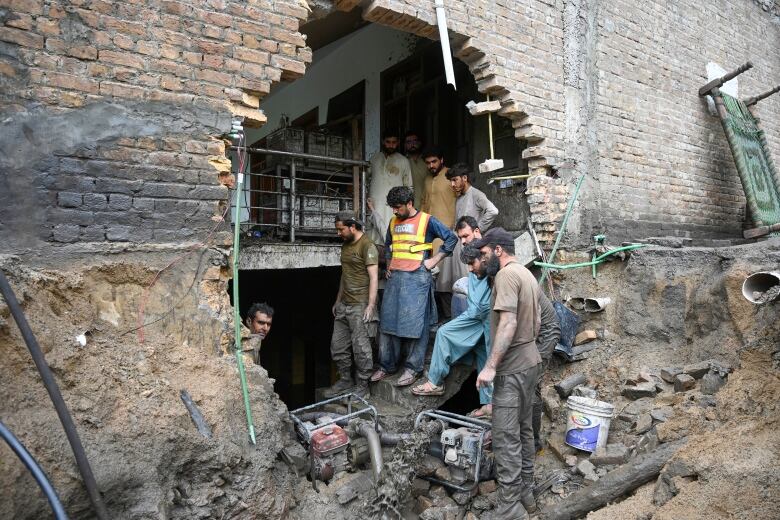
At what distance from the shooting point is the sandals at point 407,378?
4886 millimetres

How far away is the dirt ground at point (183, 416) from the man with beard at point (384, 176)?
122 inches

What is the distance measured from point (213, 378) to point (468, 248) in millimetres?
2084

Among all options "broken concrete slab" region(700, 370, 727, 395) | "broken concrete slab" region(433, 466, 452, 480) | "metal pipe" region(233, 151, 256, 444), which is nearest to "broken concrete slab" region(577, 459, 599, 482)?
"broken concrete slab" region(433, 466, 452, 480)

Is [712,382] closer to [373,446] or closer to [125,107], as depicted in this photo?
[373,446]

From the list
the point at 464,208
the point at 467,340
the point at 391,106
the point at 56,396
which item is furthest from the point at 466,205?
the point at 56,396

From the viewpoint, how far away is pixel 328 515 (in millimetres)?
3631

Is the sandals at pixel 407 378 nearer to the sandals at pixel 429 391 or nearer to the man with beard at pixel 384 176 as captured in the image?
the sandals at pixel 429 391

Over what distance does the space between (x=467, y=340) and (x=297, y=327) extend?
562 cm

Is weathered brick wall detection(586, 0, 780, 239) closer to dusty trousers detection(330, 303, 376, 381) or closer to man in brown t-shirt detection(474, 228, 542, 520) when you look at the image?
man in brown t-shirt detection(474, 228, 542, 520)

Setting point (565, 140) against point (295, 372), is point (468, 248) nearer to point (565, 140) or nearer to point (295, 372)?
point (565, 140)

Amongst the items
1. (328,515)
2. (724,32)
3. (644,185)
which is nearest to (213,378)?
(328,515)

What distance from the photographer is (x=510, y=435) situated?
362cm

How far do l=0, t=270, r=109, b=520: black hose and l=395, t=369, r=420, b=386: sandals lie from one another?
9.01 feet

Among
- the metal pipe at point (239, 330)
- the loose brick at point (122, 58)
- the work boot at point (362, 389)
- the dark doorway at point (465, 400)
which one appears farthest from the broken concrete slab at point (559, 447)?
the loose brick at point (122, 58)
